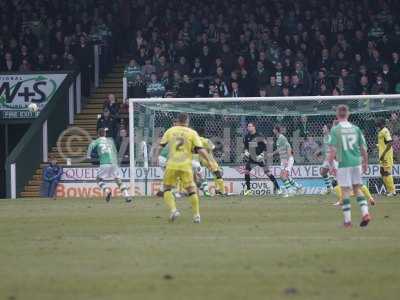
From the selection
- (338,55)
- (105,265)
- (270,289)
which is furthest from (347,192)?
(338,55)

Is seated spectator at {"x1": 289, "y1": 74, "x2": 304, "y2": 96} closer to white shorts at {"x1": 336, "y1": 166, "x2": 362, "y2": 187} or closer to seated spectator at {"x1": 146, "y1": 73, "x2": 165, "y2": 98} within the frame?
seated spectator at {"x1": 146, "y1": 73, "x2": 165, "y2": 98}

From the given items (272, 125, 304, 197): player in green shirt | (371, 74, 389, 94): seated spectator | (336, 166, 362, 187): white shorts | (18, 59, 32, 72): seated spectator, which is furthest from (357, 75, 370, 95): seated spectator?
(336, 166, 362, 187): white shorts

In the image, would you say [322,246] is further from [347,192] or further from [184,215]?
[184,215]

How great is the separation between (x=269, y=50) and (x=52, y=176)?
784 cm

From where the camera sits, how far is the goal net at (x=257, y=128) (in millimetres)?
30703

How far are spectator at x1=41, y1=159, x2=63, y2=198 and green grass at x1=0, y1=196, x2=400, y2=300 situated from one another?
963cm

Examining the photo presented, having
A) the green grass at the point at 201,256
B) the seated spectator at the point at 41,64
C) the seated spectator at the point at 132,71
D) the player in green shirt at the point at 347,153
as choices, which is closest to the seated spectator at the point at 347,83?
the seated spectator at the point at 132,71

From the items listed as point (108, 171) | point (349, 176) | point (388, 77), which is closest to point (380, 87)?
point (388, 77)

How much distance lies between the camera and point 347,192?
18.2 meters

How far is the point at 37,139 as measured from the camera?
3359 centimetres

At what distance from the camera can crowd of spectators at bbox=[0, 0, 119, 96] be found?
3631 cm

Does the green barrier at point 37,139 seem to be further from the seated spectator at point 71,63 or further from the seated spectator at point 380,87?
the seated spectator at point 380,87

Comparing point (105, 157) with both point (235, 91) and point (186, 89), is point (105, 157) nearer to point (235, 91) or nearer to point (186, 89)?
point (186, 89)

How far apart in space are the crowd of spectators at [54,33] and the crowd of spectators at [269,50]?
1.67 metres
